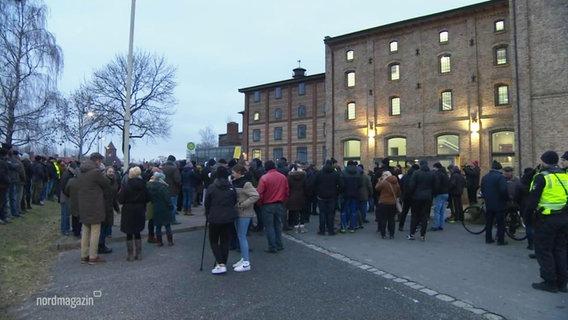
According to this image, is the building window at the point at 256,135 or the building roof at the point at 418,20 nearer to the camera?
the building roof at the point at 418,20

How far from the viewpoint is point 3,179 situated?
10016 millimetres

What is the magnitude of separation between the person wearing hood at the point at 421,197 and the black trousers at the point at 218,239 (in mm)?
5598

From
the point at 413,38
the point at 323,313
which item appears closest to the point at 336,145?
the point at 413,38

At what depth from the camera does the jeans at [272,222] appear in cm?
861

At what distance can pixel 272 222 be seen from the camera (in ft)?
28.6

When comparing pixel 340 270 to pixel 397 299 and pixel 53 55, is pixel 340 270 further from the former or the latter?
pixel 53 55

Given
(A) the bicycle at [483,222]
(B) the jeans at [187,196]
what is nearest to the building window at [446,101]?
(A) the bicycle at [483,222]

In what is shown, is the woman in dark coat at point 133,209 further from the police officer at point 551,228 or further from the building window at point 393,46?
the building window at point 393,46

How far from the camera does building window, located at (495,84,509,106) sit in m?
25.8

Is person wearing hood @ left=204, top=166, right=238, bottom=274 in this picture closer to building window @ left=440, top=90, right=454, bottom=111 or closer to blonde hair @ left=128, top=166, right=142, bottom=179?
blonde hair @ left=128, top=166, right=142, bottom=179

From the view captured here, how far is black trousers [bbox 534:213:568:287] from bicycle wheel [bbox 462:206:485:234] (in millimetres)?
5285

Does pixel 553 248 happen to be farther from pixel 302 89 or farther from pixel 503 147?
pixel 302 89

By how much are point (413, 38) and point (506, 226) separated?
74.7ft

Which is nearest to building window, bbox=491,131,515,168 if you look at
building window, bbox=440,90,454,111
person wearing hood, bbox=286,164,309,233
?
building window, bbox=440,90,454,111
